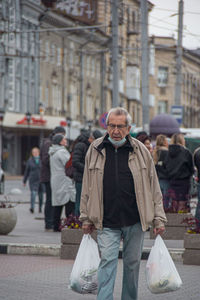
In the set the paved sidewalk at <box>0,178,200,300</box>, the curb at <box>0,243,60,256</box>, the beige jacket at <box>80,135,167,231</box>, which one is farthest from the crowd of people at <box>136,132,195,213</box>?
the beige jacket at <box>80,135,167,231</box>

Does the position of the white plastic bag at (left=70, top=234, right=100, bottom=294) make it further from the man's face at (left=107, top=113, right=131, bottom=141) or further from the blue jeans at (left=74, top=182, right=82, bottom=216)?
the blue jeans at (left=74, top=182, right=82, bottom=216)

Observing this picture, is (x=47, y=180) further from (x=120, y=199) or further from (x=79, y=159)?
(x=120, y=199)

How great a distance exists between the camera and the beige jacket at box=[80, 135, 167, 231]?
7.35 metres

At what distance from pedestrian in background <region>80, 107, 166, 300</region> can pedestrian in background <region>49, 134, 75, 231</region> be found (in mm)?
8022

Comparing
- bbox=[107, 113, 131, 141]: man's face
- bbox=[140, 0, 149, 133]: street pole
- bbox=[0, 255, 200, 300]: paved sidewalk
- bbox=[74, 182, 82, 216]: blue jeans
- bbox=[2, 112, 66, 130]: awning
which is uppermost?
bbox=[140, 0, 149, 133]: street pole

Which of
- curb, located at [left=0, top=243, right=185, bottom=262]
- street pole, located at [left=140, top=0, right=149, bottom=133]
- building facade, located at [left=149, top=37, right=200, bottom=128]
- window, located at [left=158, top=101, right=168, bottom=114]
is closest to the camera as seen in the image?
curb, located at [left=0, top=243, right=185, bottom=262]

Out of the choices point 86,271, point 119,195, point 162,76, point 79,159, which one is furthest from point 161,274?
point 162,76

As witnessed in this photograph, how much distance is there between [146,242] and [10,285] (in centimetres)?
453

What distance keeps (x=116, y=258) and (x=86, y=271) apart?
0.95ft

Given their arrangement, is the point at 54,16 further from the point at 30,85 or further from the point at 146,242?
the point at 146,242

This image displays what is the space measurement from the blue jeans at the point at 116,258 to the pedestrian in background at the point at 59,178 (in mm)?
8037

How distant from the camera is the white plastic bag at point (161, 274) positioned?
7398mm

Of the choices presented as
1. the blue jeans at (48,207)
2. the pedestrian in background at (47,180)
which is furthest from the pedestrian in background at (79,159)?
the blue jeans at (48,207)

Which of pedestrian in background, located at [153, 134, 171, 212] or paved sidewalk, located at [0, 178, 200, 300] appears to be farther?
pedestrian in background, located at [153, 134, 171, 212]
